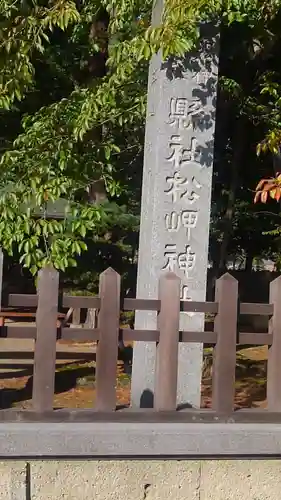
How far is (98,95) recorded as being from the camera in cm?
594

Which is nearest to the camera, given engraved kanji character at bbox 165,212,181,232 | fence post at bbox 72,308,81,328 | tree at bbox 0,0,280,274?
tree at bbox 0,0,280,274

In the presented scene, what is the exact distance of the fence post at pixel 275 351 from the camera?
12.1 feet

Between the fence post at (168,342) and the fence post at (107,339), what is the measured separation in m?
0.24

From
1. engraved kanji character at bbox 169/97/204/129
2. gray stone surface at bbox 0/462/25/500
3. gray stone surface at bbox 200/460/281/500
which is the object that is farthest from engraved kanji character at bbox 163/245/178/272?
gray stone surface at bbox 0/462/25/500

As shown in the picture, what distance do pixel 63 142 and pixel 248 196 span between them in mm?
9671

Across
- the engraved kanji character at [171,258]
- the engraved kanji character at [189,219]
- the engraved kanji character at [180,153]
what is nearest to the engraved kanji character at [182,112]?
the engraved kanji character at [180,153]

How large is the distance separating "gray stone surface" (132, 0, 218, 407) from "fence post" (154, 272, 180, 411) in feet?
5.46

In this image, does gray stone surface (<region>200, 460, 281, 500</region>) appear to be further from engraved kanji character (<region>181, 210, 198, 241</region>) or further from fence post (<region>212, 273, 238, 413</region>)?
engraved kanji character (<region>181, 210, 198, 241</region>)

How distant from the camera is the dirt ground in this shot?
727 cm

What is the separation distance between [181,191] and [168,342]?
204cm

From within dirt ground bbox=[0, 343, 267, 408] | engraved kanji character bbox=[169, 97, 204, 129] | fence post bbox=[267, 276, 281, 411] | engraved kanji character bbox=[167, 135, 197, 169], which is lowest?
dirt ground bbox=[0, 343, 267, 408]

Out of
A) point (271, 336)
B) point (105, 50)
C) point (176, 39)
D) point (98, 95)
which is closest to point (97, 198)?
point (105, 50)

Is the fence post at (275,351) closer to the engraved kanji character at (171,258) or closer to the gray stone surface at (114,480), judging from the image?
the gray stone surface at (114,480)

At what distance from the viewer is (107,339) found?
139 inches
